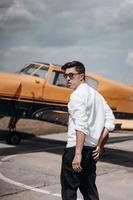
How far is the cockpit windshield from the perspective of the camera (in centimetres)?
1334

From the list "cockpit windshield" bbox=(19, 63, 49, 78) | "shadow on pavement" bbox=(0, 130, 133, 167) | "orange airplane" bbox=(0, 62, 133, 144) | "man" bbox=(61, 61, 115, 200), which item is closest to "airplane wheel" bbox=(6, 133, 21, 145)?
"orange airplane" bbox=(0, 62, 133, 144)

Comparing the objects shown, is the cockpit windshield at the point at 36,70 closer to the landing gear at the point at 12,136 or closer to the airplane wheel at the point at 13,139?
the landing gear at the point at 12,136

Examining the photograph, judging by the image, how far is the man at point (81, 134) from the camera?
4.11 meters

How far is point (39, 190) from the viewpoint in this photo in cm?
717

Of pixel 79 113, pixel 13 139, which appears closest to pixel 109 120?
pixel 79 113

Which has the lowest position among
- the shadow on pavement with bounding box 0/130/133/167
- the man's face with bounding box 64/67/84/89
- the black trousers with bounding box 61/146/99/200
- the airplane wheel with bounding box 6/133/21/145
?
the shadow on pavement with bounding box 0/130/133/167

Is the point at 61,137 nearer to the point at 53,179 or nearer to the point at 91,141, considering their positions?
the point at 53,179

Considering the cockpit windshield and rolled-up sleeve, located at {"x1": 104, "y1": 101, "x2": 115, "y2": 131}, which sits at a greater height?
the cockpit windshield

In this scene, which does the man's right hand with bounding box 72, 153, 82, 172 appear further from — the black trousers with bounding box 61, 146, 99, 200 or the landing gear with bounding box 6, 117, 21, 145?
the landing gear with bounding box 6, 117, 21, 145

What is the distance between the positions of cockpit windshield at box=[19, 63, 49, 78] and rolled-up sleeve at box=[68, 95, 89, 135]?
916cm

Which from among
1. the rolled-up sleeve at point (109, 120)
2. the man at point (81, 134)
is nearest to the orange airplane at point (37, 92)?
the rolled-up sleeve at point (109, 120)

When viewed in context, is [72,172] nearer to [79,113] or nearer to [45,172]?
[79,113]

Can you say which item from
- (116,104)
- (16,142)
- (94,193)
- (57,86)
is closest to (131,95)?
(116,104)

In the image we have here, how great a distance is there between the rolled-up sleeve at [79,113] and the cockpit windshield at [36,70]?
9160 millimetres
